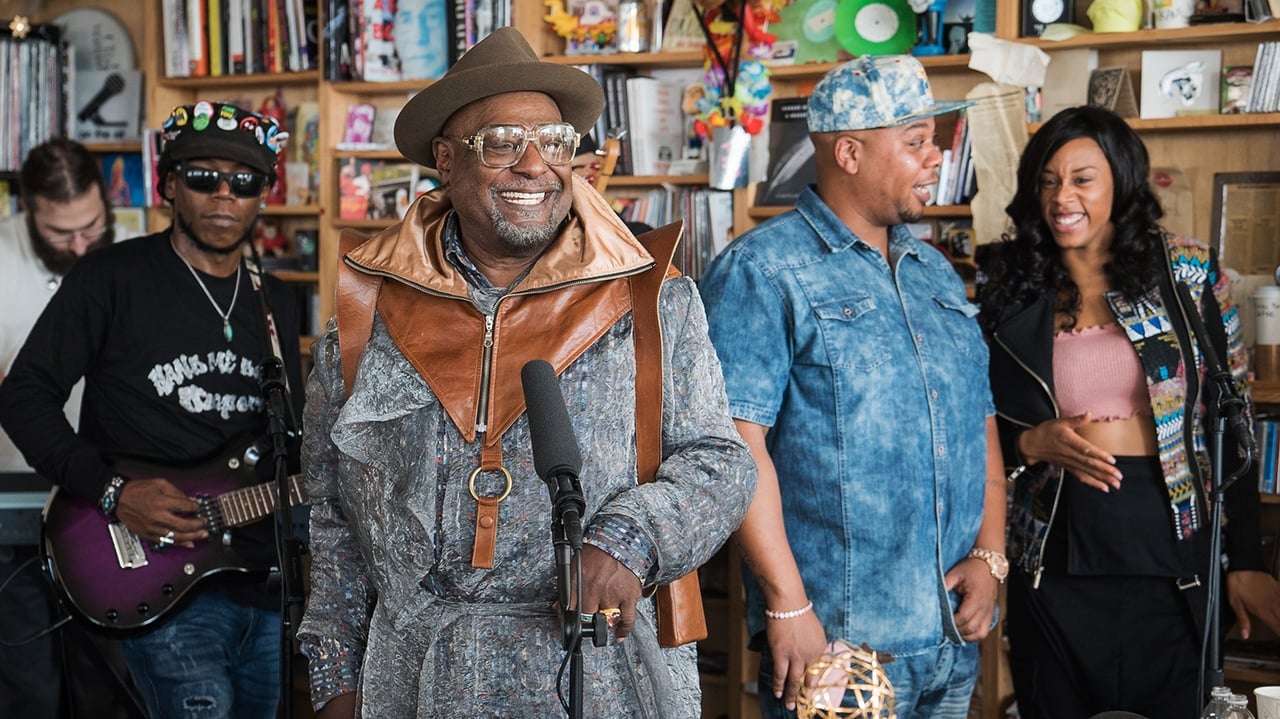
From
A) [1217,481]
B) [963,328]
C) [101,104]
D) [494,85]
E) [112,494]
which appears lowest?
[112,494]

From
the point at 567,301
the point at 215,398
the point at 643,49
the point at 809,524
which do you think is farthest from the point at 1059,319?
the point at 643,49

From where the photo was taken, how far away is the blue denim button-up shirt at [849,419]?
2.35m

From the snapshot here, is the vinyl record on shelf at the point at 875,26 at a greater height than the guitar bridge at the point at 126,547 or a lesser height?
greater

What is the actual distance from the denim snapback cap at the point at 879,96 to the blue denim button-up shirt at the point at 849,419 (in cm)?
20

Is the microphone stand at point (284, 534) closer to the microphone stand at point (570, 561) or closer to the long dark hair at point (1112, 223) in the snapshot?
the microphone stand at point (570, 561)

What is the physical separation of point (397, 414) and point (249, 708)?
4.58 feet

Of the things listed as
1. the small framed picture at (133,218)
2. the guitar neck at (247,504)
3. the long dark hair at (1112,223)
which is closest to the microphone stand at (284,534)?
the guitar neck at (247,504)

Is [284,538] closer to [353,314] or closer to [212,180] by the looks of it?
[353,314]

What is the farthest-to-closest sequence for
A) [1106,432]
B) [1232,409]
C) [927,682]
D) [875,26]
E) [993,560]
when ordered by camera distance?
[875,26]
[1106,432]
[993,560]
[927,682]
[1232,409]

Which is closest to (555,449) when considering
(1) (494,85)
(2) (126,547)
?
(1) (494,85)

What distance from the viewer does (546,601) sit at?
173 centimetres

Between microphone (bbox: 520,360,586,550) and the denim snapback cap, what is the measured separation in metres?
1.31

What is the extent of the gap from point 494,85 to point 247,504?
1.40m

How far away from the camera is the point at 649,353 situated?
1.78 m
